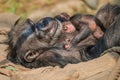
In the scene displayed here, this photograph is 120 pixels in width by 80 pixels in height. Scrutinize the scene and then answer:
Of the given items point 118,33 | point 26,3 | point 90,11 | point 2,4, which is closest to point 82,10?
point 90,11

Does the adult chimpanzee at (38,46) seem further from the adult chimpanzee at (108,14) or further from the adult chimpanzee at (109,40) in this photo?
the adult chimpanzee at (108,14)

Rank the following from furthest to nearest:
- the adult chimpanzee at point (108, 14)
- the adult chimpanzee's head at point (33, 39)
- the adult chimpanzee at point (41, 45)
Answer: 1. the adult chimpanzee at point (108, 14)
2. the adult chimpanzee's head at point (33, 39)
3. the adult chimpanzee at point (41, 45)

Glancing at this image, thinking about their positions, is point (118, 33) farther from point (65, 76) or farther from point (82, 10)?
point (82, 10)

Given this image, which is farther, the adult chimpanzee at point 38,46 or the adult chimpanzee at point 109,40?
the adult chimpanzee at point 38,46

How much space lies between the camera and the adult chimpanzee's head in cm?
379

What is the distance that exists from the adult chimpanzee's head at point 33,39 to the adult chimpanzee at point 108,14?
1.56 feet

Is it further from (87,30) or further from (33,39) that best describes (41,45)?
(87,30)

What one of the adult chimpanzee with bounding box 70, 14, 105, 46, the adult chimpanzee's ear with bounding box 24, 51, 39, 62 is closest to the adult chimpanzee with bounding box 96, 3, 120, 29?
the adult chimpanzee with bounding box 70, 14, 105, 46

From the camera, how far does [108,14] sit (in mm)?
3965

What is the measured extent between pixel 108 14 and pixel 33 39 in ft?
2.76

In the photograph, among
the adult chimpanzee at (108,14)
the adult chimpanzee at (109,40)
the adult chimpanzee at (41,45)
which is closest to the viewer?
the adult chimpanzee at (109,40)

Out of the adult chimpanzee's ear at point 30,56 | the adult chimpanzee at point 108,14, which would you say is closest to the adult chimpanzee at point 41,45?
the adult chimpanzee's ear at point 30,56

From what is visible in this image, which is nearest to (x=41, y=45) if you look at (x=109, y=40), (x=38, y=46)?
(x=38, y=46)

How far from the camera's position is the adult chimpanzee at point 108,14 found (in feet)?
12.8
